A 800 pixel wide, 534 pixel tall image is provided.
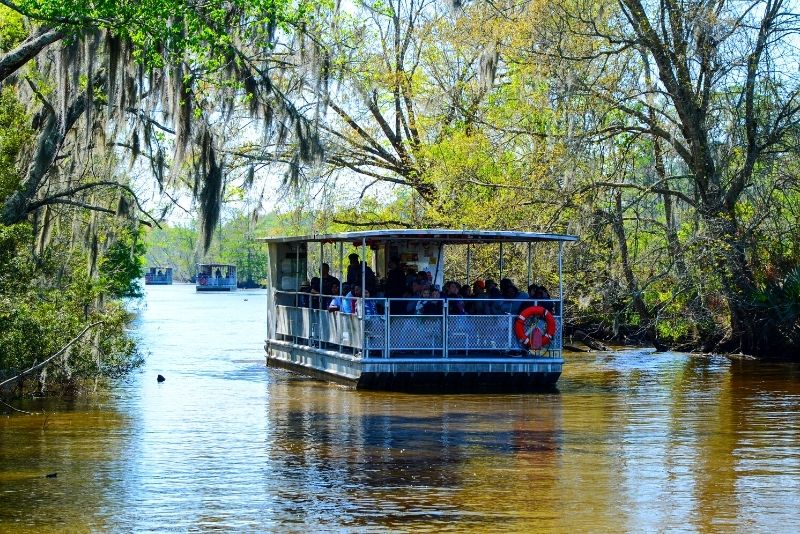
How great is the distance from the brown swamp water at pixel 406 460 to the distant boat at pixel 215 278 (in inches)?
5134

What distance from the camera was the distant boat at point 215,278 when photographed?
505 ft

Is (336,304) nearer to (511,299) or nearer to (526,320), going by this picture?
(511,299)

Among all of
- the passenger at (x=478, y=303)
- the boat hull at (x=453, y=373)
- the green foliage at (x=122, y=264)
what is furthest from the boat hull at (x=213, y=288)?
the boat hull at (x=453, y=373)

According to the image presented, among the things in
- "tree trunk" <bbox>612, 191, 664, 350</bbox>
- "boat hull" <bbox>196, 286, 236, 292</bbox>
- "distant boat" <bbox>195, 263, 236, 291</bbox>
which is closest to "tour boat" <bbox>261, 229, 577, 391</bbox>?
"tree trunk" <bbox>612, 191, 664, 350</bbox>

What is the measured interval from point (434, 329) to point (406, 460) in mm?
6956

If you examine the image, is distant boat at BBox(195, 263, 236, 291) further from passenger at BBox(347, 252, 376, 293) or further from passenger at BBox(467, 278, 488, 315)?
passenger at BBox(467, 278, 488, 315)

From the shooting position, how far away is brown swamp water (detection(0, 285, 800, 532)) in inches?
456

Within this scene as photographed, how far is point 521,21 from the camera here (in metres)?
29.7

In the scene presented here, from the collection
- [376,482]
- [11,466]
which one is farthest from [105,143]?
[376,482]

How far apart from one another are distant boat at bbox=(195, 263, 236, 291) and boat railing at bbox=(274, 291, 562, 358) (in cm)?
13115

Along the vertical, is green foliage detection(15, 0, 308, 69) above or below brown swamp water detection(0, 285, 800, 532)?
above

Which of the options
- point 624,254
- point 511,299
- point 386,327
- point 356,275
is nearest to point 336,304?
point 356,275

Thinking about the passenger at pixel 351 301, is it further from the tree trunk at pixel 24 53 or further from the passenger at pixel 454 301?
the tree trunk at pixel 24 53

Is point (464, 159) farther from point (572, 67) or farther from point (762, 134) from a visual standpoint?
point (762, 134)
